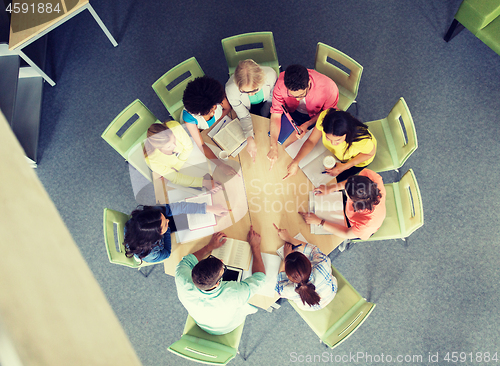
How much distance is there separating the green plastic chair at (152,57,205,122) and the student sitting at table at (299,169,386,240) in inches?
55.7

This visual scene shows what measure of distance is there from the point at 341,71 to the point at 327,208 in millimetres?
1184

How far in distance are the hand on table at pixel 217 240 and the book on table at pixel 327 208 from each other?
65cm

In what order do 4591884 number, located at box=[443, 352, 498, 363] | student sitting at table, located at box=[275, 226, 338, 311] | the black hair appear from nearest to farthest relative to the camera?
the black hair → student sitting at table, located at box=[275, 226, 338, 311] → 4591884 number, located at box=[443, 352, 498, 363]

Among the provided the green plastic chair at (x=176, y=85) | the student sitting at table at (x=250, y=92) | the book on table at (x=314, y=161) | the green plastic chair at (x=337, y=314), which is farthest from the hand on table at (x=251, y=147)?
the green plastic chair at (x=337, y=314)

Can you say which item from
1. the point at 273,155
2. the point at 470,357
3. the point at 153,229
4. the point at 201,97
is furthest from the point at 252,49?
the point at 470,357

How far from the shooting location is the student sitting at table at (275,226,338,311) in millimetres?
1874

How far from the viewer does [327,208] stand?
7.12 ft

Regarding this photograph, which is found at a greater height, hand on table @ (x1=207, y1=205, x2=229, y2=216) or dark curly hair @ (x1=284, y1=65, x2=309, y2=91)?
dark curly hair @ (x1=284, y1=65, x2=309, y2=91)

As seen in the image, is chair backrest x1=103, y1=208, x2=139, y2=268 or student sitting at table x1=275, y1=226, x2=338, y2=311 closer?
student sitting at table x1=275, y1=226, x2=338, y2=311

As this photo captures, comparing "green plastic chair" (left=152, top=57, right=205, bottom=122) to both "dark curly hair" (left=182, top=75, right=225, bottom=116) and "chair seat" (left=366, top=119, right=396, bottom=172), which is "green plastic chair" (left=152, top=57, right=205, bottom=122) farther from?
Answer: "chair seat" (left=366, top=119, right=396, bottom=172)

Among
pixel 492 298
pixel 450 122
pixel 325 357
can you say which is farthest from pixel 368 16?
pixel 325 357

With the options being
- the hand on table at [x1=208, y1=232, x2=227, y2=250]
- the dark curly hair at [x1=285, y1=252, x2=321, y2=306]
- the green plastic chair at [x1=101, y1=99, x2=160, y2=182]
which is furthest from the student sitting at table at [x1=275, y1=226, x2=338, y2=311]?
the green plastic chair at [x1=101, y1=99, x2=160, y2=182]

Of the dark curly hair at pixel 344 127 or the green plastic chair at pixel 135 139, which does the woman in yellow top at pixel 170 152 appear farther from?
the dark curly hair at pixel 344 127

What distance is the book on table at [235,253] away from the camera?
2.10 meters
